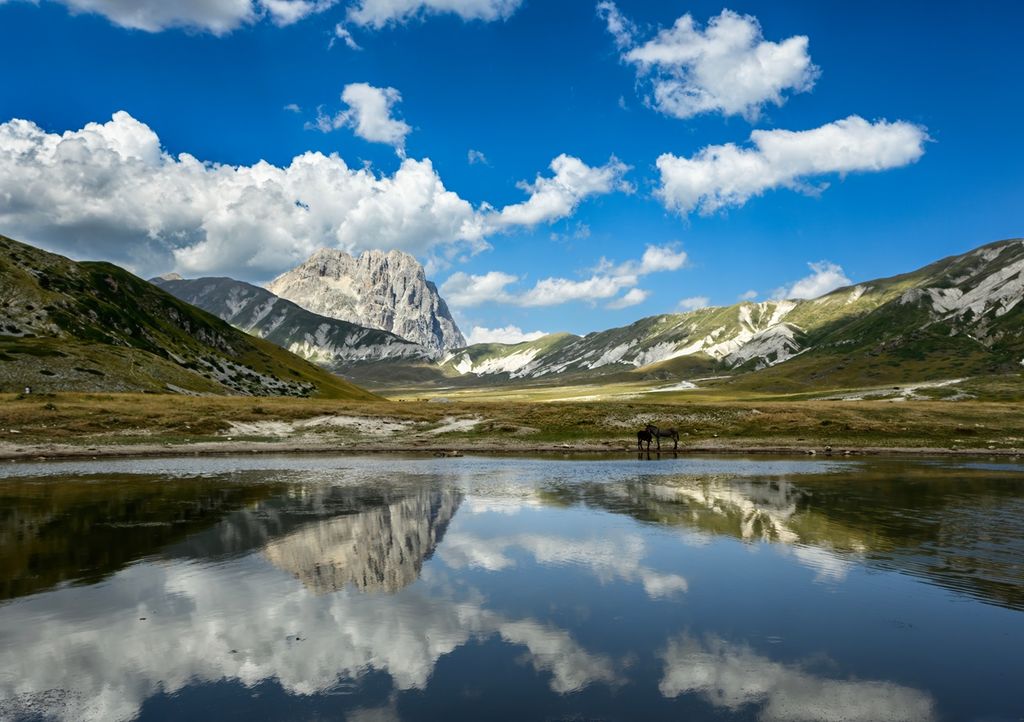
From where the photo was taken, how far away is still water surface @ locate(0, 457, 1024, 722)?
44.1 feet

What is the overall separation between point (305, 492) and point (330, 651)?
1075 inches

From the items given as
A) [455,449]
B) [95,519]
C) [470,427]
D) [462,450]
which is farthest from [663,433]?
[95,519]

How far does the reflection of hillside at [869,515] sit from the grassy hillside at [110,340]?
91960mm

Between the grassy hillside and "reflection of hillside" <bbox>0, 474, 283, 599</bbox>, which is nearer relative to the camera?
"reflection of hillside" <bbox>0, 474, 283, 599</bbox>

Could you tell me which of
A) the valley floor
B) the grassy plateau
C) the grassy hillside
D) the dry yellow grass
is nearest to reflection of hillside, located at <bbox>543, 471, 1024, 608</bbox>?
the grassy plateau

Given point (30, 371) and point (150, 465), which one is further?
point (30, 371)

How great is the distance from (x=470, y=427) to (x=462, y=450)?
12.6 meters

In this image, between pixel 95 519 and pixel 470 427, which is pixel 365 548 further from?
pixel 470 427

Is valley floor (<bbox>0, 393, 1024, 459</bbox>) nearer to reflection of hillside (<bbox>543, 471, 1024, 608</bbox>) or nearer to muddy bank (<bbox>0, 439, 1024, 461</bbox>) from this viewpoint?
muddy bank (<bbox>0, 439, 1024, 461</bbox>)

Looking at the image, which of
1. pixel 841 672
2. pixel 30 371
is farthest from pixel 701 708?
pixel 30 371

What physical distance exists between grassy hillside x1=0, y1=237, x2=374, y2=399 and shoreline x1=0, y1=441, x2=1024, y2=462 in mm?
38453

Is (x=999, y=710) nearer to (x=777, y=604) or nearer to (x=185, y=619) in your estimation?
(x=777, y=604)

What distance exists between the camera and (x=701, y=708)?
1296 cm

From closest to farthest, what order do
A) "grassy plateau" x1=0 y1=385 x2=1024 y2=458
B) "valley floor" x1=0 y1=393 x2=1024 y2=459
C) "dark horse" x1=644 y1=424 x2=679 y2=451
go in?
"valley floor" x1=0 y1=393 x2=1024 y2=459 → "grassy plateau" x1=0 y1=385 x2=1024 y2=458 → "dark horse" x1=644 y1=424 x2=679 y2=451
